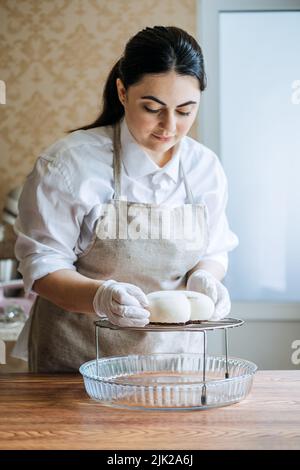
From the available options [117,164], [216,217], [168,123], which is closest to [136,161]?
[117,164]

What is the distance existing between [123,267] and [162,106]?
0.40 m

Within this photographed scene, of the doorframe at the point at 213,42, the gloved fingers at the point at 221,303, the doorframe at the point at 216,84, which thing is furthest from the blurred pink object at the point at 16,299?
the gloved fingers at the point at 221,303

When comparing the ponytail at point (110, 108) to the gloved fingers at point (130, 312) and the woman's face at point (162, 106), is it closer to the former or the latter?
the woman's face at point (162, 106)

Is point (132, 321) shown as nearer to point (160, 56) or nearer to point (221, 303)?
point (221, 303)

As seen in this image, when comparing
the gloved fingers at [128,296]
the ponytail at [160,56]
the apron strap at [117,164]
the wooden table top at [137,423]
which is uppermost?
the ponytail at [160,56]

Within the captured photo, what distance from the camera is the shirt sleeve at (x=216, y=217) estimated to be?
179cm

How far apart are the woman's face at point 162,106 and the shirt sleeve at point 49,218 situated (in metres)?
0.21

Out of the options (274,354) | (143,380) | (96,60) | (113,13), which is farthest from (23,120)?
(143,380)

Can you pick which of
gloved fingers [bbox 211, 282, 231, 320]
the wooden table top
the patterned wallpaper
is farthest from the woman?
the patterned wallpaper

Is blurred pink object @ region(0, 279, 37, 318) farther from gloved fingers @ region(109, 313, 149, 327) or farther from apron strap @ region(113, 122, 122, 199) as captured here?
gloved fingers @ region(109, 313, 149, 327)

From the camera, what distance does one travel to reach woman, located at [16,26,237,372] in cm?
154
